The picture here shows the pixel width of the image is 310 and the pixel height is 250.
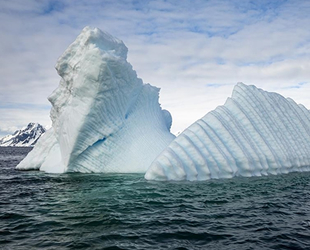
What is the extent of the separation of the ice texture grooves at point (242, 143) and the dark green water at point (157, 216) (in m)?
0.98

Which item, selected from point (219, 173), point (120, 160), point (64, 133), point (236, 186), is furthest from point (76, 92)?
point (236, 186)

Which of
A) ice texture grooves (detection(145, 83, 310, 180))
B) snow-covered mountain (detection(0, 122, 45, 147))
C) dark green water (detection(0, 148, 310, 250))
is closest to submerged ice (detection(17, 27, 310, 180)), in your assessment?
ice texture grooves (detection(145, 83, 310, 180))

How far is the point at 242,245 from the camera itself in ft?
16.7

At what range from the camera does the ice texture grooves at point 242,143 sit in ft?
37.8

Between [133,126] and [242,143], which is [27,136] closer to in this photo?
[133,126]

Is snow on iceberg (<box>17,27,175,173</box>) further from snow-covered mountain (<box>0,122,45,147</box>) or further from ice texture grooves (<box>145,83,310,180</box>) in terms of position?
snow-covered mountain (<box>0,122,45,147</box>)

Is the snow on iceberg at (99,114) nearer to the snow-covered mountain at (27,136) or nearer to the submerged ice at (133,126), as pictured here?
the submerged ice at (133,126)

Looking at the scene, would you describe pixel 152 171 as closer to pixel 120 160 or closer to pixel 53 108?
pixel 120 160

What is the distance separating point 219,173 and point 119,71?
278 inches

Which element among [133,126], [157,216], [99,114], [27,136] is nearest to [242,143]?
[133,126]

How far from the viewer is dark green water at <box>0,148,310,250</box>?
5.28m

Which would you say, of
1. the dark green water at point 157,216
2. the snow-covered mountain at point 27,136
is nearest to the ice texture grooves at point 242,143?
the dark green water at point 157,216

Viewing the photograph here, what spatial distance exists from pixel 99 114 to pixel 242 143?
6.75m

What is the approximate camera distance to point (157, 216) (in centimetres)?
673
